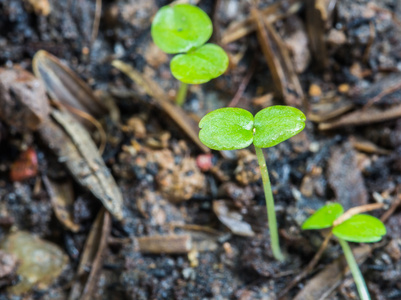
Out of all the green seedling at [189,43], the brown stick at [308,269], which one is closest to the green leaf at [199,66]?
the green seedling at [189,43]

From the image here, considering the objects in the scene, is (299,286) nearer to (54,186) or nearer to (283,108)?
(283,108)

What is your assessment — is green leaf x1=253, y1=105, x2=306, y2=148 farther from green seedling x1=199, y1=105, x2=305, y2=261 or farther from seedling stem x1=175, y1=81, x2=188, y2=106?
seedling stem x1=175, y1=81, x2=188, y2=106

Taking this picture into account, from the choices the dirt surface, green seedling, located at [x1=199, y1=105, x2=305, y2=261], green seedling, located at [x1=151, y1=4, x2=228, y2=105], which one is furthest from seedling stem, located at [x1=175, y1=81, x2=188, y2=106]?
green seedling, located at [x1=199, y1=105, x2=305, y2=261]

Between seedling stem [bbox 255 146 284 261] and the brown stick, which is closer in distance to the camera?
seedling stem [bbox 255 146 284 261]

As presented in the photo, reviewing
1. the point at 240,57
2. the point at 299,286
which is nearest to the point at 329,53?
the point at 240,57

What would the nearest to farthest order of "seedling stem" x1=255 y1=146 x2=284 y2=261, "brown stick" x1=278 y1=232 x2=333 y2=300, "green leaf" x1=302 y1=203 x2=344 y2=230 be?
"seedling stem" x1=255 y1=146 x2=284 y2=261, "green leaf" x1=302 y1=203 x2=344 y2=230, "brown stick" x1=278 y1=232 x2=333 y2=300

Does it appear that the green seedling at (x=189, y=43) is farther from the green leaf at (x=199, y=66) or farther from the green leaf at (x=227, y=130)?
the green leaf at (x=227, y=130)

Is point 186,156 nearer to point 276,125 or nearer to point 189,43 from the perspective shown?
point 189,43
